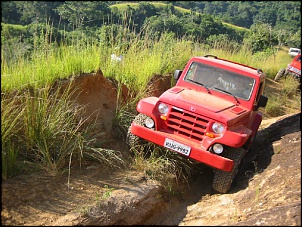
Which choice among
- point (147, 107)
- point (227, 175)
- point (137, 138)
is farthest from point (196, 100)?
point (227, 175)

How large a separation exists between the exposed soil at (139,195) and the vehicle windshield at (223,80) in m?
1.09

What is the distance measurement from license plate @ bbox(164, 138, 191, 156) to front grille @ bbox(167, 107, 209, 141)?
0.25m

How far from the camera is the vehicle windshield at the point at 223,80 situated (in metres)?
5.86

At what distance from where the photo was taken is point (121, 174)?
4.98 meters

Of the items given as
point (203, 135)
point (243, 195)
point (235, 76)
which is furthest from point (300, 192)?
point (235, 76)

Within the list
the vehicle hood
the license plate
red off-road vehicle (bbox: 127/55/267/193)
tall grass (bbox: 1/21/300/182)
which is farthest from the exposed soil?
the vehicle hood

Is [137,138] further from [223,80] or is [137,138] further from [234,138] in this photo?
[223,80]

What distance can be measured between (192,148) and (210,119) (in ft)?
1.61

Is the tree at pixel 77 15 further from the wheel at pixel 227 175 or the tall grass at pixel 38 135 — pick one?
the wheel at pixel 227 175

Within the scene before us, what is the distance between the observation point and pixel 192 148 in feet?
15.9

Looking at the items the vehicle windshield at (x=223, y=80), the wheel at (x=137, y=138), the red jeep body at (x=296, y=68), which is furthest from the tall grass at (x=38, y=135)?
the red jeep body at (x=296, y=68)

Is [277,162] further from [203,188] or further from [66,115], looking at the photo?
[66,115]

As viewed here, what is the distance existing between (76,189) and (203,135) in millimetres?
1858

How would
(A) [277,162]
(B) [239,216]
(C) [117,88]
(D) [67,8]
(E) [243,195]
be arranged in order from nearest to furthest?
1. (B) [239,216]
2. (E) [243,195]
3. (A) [277,162]
4. (C) [117,88]
5. (D) [67,8]
